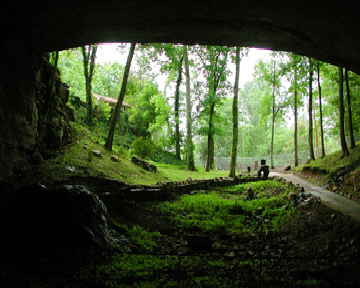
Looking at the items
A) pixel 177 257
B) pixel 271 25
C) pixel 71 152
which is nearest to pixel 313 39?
pixel 271 25

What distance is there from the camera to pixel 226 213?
30.8ft

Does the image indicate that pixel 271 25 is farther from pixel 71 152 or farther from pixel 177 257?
pixel 71 152

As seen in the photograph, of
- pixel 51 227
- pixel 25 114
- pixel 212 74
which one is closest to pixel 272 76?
pixel 212 74

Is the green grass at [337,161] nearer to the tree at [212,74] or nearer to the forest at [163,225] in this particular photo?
the forest at [163,225]

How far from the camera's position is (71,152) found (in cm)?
1344

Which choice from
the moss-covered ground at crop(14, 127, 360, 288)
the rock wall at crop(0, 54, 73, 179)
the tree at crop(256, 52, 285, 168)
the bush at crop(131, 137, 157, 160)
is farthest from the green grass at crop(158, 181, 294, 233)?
the tree at crop(256, 52, 285, 168)

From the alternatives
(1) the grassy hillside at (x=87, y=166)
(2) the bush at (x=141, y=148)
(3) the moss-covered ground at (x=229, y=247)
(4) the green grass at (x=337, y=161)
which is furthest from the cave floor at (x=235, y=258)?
(2) the bush at (x=141, y=148)

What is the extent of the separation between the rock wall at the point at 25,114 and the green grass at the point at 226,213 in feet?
17.0

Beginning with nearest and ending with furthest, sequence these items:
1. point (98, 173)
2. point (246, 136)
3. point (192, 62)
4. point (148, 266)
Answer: point (148, 266) → point (98, 173) → point (192, 62) → point (246, 136)

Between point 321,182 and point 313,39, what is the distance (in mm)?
8066

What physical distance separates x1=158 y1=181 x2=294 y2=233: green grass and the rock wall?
5.19 m

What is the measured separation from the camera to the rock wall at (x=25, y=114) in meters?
8.29

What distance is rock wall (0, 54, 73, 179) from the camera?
8.29 m

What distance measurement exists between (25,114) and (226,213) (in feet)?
25.6
